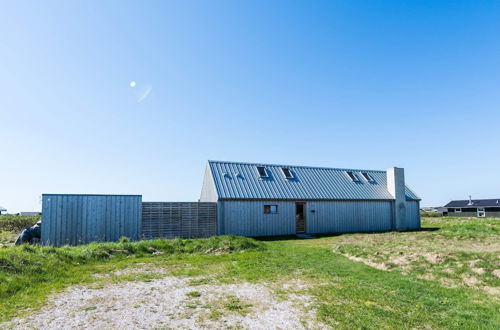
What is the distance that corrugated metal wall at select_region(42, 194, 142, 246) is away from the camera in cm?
1588

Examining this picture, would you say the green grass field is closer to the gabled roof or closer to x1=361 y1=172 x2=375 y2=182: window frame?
x1=361 y1=172 x2=375 y2=182: window frame

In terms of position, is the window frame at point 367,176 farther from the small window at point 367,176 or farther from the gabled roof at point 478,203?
the gabled roof at point 478,203

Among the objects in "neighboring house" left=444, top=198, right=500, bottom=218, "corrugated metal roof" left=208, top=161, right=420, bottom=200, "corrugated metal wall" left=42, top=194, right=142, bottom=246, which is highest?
"corrugated metal roof" left=208, top=161, right=420, bottom=200

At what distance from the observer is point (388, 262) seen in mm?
9875

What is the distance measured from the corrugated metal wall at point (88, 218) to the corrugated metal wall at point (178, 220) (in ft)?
2.06

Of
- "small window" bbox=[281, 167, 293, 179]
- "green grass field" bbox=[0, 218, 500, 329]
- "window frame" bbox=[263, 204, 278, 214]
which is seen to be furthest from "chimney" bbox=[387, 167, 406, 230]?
"green grass field" bbox=[0, 218, 500, 329]

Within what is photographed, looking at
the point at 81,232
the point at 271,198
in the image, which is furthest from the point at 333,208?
→ the point at 81,232

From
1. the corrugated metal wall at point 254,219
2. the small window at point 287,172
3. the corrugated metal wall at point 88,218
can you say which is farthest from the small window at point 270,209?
the corrugated metal wall at point 88,218

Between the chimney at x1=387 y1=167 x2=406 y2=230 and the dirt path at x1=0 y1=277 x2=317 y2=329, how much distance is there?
869 inches

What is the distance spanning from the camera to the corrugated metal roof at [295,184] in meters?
21.3

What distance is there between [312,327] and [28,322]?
4.74 m

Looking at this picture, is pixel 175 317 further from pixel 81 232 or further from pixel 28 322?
pixel 81 232

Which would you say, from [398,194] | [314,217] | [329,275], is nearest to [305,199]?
[314,217]

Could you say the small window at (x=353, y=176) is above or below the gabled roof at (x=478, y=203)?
above
